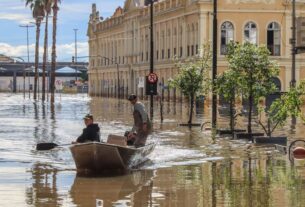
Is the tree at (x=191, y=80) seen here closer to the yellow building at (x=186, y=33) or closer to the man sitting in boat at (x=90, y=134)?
the man sitting in boat at (x=90, y=134)

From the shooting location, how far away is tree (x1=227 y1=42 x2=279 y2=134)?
31.5 metres

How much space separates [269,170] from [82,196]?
6.12 m

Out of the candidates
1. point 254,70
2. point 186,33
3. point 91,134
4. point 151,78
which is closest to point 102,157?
point 91,134

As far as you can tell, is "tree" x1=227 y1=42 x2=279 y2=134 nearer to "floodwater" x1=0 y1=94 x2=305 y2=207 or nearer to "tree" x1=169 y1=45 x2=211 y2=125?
"floodwater" x1=0 y1=94 x2=305 y2=207

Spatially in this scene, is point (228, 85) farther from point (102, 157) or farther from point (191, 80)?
point (102, 157)

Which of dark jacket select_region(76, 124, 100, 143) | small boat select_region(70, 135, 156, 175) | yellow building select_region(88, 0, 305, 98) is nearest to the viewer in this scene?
small boat select_region(70, 135, 156, 175)

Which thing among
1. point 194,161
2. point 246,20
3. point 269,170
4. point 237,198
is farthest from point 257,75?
point 246,20

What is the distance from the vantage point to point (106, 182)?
18.2 m

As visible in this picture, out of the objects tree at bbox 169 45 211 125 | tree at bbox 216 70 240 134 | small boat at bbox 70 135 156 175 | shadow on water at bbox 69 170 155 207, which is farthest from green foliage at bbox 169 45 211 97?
shadow on water at bbox 69 170 155 207

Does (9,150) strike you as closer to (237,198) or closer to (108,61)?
(237,198)

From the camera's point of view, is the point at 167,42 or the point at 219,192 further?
the point at 167,42

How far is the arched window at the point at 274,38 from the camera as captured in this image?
8312 cm

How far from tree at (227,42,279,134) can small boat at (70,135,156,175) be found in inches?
466

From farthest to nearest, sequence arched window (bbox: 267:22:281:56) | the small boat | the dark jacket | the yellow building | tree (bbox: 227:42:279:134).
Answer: arched window (bbox: 267:22:281:56) < the yellow building < tree (bbox: 227:42:279:134) < the dark jacket < the small boat
